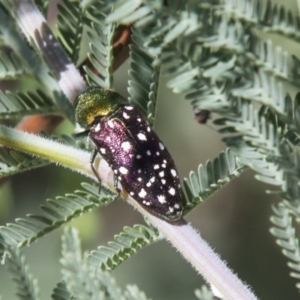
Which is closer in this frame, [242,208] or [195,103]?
[195,103]

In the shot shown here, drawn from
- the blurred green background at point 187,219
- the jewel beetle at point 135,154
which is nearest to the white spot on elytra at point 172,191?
the jewel beetle at point 135,154

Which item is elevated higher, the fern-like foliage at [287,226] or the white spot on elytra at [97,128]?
the white spot on elytra at [97,128]

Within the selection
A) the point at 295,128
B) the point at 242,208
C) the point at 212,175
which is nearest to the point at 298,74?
the point at 295,128

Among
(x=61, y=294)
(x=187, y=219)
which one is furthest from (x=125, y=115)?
(x=187, y=219)

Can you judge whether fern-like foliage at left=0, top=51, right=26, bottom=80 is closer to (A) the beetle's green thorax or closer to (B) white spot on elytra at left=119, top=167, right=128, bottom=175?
(A) the beetle's green thorax

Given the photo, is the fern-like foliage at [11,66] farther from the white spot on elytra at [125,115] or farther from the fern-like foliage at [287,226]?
the fern-like foliage at [287,226]

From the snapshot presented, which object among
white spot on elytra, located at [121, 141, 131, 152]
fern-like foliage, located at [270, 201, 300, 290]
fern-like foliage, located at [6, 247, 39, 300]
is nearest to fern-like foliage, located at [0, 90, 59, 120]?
white spot on elytra, located at [121, 141, 131, 152]

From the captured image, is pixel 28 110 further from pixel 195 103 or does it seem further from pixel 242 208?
pixel 242 208
